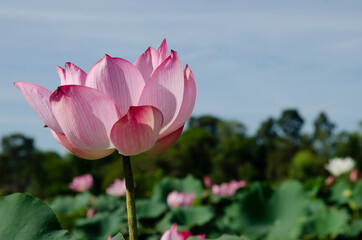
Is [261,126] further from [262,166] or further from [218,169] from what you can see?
[218,169]

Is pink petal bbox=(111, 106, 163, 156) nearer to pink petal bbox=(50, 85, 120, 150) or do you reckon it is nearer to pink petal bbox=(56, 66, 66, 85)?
pink petal bbox=(50, 85, 120, 150)

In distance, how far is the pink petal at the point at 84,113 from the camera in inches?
16.6

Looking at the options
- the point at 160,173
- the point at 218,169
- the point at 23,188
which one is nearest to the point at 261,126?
the point at 218,169

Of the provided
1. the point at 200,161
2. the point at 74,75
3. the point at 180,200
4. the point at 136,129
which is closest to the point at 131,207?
the point at 136,129

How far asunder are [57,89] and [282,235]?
1282 mm

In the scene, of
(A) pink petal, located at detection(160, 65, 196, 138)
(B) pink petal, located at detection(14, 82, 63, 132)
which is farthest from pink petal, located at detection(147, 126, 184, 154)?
(B) pink petal, located at detection(14, 82, 63, 132)

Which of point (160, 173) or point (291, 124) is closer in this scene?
point (160, 173)

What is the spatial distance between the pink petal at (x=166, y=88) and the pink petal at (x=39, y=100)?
103 millimetres

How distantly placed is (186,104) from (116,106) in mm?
76

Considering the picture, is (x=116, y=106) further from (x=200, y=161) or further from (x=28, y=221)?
(x=200, y=161)

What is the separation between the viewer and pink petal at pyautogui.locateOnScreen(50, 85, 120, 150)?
1.38 ft

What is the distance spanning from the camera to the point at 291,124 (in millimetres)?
44062

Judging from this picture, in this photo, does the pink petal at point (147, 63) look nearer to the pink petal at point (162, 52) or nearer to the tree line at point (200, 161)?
the pink petal at point (162, 52)

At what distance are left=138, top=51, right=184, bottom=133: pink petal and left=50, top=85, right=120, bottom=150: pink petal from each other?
0.13 feet
